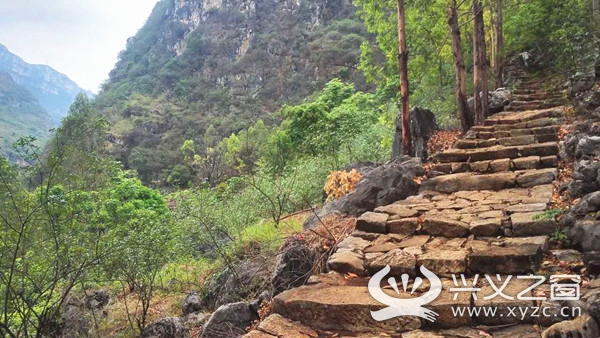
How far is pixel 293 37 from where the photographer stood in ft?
241

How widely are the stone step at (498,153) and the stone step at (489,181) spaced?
780 millimetres

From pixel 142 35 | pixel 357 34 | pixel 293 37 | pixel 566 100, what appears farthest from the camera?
pixel 142 35

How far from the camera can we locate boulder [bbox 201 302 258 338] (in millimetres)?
4690

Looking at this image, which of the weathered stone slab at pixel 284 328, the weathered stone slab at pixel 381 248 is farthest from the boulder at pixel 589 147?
the weathered stone slab at pixel 284 328

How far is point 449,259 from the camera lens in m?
3.35

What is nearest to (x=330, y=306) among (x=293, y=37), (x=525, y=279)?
(x=525, y=279)

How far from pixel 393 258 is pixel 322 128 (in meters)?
12.4

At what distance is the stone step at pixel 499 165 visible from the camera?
575cm

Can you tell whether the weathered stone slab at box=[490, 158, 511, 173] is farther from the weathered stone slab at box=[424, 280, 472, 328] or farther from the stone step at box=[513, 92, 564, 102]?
the stone step at box=[513, 92, 564, 102]

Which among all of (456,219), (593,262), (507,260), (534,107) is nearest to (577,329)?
(593,262)

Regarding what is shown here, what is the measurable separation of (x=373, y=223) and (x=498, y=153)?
3.20 metres

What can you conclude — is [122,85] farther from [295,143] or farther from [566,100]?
[566,100]

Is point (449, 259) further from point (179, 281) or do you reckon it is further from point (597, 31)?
point (597, 31)

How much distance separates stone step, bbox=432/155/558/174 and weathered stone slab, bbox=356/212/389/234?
231 cm
